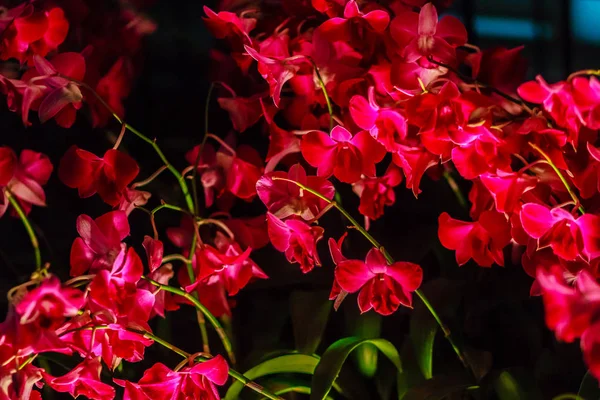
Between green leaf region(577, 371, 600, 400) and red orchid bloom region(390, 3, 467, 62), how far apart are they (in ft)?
1.17

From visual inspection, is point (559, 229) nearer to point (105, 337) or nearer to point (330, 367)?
point (330, 367)

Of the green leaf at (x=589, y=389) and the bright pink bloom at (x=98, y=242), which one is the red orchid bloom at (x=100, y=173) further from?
the green leaf at (x=589, y=389)

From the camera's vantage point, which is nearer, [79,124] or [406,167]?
[406,167]

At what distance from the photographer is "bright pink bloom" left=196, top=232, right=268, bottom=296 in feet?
2.26

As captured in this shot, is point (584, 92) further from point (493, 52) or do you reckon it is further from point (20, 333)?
point (20, 333)

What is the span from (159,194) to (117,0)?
28 centimetres

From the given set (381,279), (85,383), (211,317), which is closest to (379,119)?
(381,279)

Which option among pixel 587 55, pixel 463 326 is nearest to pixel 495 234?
pixel 463 326

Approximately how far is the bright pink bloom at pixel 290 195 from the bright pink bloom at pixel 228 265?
0.05 m

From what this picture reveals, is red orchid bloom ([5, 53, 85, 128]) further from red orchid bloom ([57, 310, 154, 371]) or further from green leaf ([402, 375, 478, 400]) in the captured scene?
green leaf ([402, 375, 478, 400])

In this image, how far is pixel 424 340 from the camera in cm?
77

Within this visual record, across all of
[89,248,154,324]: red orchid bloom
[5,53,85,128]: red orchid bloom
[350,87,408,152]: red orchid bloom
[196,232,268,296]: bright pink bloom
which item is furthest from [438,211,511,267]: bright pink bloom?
[5,53,85,128]: red orchid bloom

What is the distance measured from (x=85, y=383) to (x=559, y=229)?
1.51 ft

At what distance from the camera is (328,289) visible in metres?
0.87
